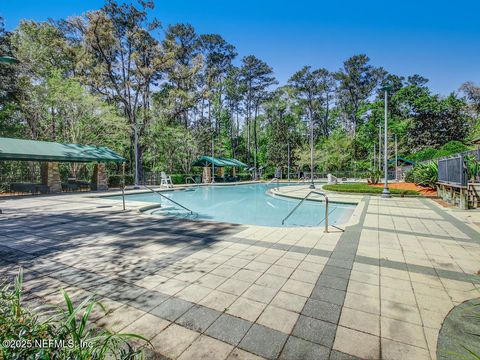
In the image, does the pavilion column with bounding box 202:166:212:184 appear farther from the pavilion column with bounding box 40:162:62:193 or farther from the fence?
the fence

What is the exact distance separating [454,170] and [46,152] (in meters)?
19.9

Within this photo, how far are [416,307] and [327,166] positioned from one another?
117 ft

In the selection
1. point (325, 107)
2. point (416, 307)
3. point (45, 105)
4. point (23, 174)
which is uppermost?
point (325, 107)

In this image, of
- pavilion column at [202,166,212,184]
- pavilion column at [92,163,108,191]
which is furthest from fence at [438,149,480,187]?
pavilion column at [92,163,108,191]

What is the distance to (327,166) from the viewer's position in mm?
36094

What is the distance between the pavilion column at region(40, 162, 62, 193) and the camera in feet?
51.5

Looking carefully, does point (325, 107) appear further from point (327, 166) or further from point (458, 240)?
point (458, 240)

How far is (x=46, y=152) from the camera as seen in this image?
14.1m

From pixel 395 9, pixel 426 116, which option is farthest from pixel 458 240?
pixel 426 116

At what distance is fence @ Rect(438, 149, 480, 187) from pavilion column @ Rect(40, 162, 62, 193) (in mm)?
20910

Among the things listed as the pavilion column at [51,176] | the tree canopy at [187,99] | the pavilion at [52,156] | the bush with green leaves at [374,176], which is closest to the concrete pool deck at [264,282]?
the pavilion at [52,156]

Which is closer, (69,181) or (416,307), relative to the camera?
(416,307)

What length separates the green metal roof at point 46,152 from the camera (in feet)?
42.3

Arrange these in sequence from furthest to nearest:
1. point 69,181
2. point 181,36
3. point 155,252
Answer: point 181,36
point 69,181
point 155,252
